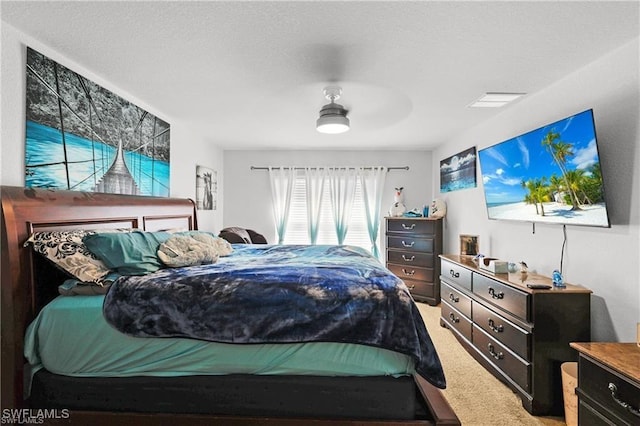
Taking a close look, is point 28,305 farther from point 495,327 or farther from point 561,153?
point 561,153

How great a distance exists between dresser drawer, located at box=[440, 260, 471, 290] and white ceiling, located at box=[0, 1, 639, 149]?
1613 mm

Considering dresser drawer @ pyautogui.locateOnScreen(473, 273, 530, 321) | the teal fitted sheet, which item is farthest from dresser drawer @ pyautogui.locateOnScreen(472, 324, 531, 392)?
the teal fitted sheet

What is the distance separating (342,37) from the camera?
1.88m

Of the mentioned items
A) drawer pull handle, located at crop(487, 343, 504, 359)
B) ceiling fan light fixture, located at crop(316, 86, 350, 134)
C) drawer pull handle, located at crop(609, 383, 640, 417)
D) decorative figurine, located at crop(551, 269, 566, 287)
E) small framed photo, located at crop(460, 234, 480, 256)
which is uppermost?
ceiling fan light fixture, located at crop(316, 86, 350, 134)

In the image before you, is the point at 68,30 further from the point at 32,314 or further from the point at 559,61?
the point at 559,61

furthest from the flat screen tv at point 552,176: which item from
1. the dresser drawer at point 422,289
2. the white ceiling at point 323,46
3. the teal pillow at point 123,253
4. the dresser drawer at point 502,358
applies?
the teal pillow at point 123,253

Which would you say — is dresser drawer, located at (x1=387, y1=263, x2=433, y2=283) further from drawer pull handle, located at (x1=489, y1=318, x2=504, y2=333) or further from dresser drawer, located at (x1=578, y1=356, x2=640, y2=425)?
dresser drawer, located at (x1=578, y1=356, x2=640, y2=425)

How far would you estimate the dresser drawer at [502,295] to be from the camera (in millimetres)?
2273

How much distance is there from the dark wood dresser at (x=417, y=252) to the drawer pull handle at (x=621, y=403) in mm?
3127

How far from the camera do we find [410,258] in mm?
4906

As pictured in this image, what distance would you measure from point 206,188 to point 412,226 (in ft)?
10.0

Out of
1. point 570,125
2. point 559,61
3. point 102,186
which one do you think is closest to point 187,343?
point 102,186

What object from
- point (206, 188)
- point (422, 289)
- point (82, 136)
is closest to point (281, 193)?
point (206, 188)

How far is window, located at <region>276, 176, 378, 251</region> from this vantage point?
551cm
